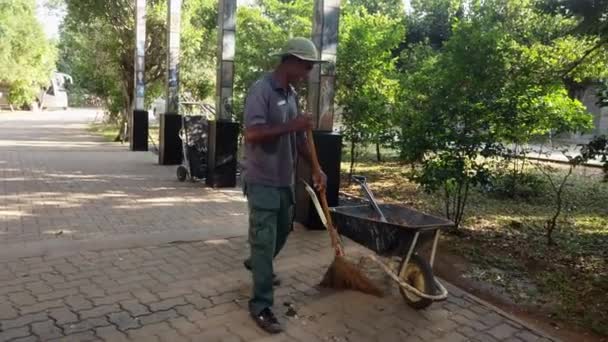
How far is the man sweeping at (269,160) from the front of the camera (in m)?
3.44

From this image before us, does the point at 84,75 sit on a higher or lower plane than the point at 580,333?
higher

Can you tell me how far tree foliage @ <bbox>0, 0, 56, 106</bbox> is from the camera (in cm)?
3300

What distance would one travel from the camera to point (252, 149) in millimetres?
3527

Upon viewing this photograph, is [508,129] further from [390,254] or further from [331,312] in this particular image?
[331,312]

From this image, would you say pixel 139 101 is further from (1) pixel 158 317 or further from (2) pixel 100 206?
(1) pixel 158 317

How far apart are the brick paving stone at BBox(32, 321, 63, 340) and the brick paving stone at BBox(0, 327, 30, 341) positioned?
5 cm

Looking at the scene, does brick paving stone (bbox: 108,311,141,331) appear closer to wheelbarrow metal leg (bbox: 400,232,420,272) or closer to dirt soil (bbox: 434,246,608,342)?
wheelbarrow metal leg (bbox: 400,232,420,272)

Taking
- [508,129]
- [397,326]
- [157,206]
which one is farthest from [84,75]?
[397,326]

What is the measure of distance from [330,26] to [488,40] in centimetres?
199

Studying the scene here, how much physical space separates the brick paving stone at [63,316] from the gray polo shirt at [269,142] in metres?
1.51

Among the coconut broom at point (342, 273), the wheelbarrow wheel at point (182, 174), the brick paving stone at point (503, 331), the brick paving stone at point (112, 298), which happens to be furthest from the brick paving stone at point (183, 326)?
the wheelbarrow wheel at point (182, 174)

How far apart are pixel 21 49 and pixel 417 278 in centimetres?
3772

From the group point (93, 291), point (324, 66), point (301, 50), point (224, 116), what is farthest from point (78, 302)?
point (224, 116)

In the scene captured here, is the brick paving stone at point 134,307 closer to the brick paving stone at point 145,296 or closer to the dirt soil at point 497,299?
the brick paving stone at point 145,296
